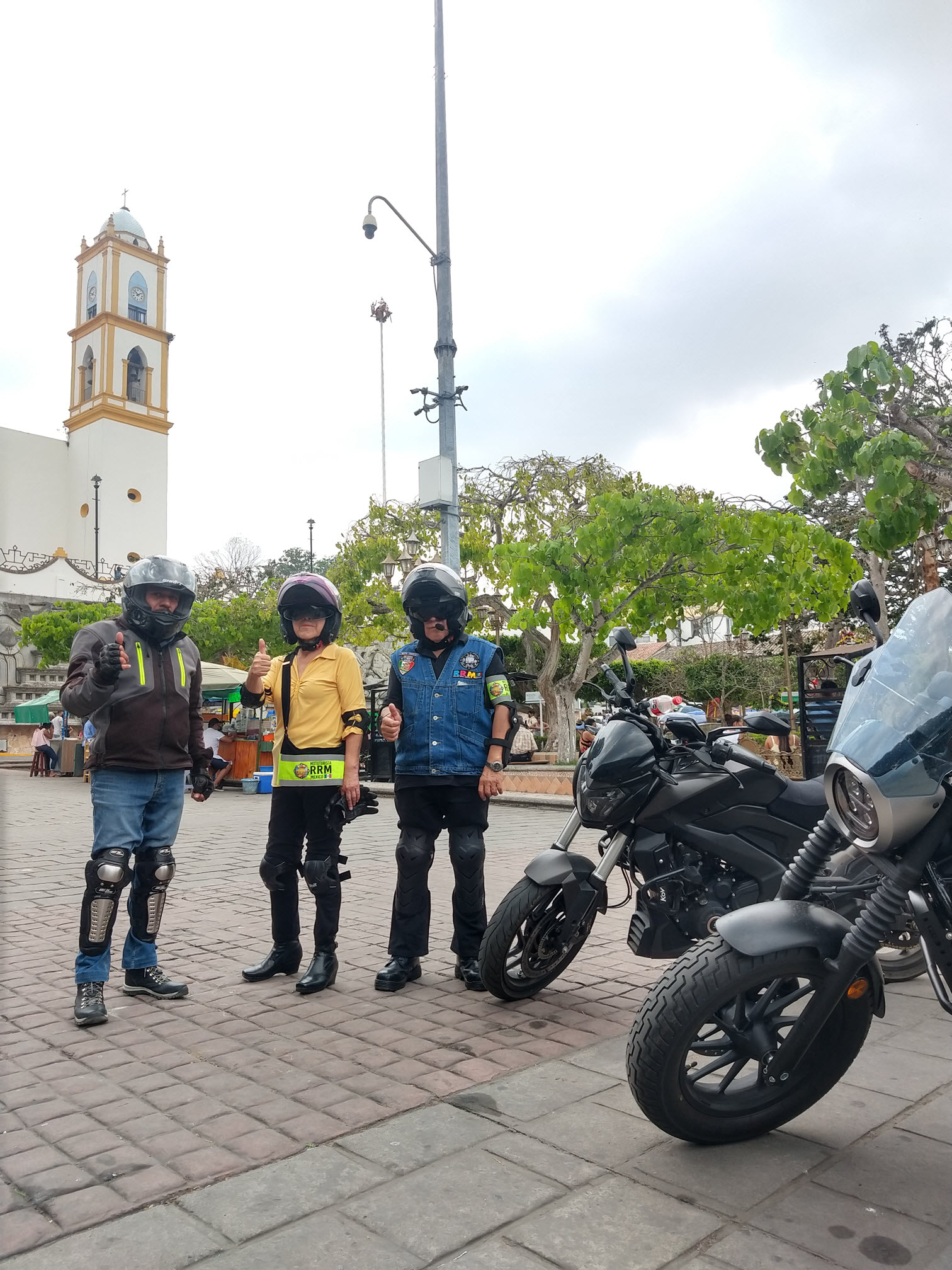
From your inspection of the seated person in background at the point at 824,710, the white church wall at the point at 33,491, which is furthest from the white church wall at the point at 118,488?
the seated person in background at the point at 824,710

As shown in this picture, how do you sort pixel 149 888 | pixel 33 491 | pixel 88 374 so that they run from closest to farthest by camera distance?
pixel 149 888 < pixel 33 491 < pixel 88 374

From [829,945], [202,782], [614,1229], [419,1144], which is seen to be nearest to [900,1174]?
[829,945]

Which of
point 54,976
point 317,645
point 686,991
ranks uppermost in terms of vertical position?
point 317,645

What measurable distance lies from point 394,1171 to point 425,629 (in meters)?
2.55

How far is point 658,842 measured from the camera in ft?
12.7

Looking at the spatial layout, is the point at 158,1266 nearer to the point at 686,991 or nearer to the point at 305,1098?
the point at 305,1098

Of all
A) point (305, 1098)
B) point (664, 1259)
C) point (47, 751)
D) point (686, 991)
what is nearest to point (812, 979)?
point (686, 991)

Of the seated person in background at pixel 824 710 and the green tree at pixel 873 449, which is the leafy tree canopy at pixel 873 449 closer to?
the green tree at pixel 873 449

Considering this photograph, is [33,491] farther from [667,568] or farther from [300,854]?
[300,854]

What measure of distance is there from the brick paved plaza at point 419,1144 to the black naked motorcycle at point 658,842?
37 cm

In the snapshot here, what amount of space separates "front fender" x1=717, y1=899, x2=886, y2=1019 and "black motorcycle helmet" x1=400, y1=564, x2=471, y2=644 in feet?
7.66

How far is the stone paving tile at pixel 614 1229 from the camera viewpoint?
7.32 feet

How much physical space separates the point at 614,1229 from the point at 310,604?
9.98 ft

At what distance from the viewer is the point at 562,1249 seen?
7.43 ft
